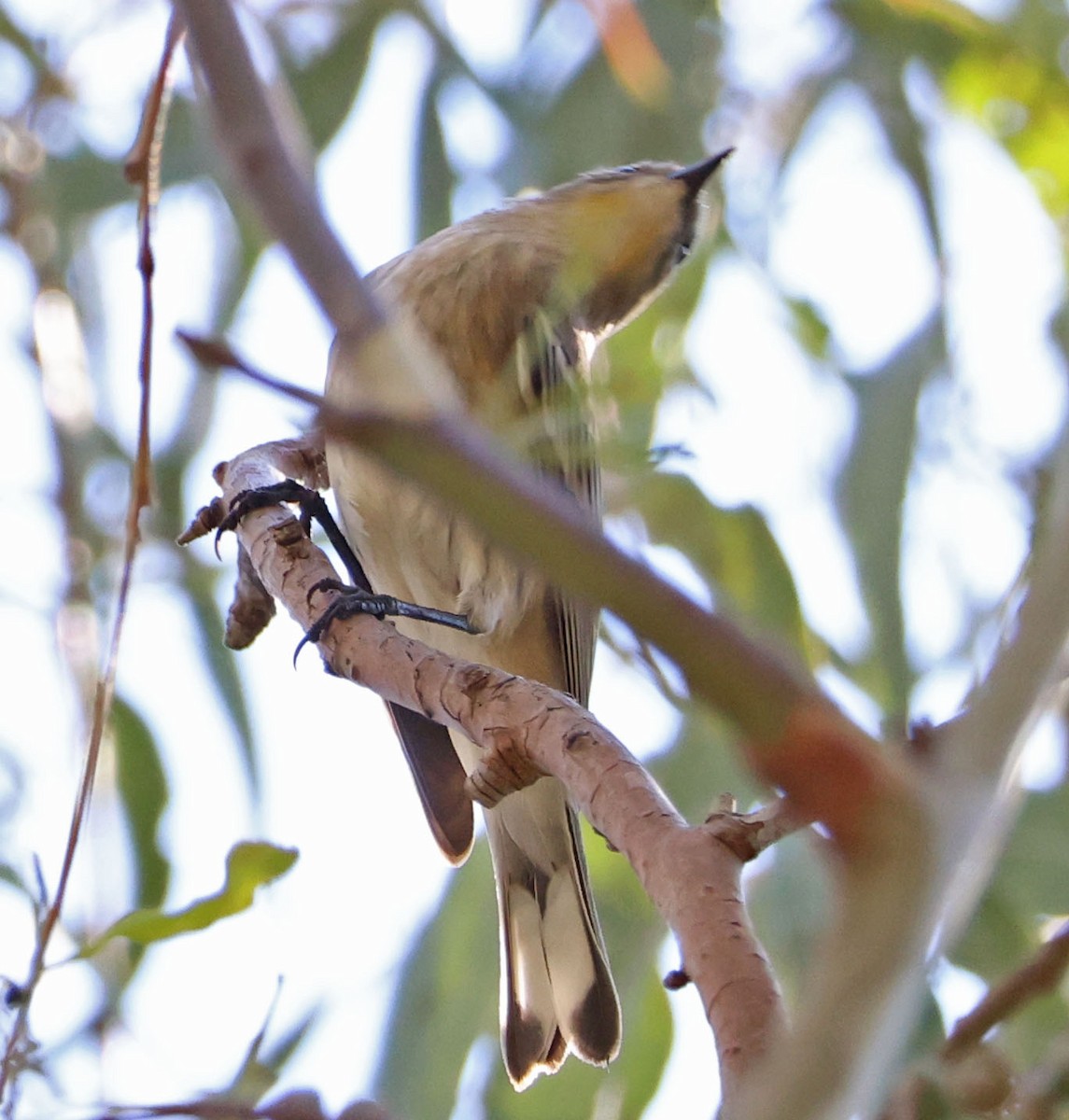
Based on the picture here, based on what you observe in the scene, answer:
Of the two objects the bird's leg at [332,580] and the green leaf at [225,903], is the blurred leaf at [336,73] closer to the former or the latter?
the bird's leg at [332,580]

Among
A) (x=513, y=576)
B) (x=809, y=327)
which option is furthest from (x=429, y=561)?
(x=809, y=327)

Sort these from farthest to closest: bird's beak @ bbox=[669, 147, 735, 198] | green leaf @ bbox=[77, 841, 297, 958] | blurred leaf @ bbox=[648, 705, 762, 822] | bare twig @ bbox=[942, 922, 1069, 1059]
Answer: bird's beak @ bbox=[669, 147, 735, 198]
blurred leaf @ bbox=[648, 705, 762, 822]
green leaf @ bbox=[77, 841, 297, 958]
bare twig @ bbox=[942, 922, 1069, 1059]

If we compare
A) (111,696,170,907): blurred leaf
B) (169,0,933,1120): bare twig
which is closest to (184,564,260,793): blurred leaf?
(111,696,170,907): blurred leaf

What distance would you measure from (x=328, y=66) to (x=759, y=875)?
1548 mm

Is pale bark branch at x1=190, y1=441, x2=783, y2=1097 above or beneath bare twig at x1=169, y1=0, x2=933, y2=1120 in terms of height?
above

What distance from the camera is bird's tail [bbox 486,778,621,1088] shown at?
178cm

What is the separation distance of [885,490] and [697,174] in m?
0.62

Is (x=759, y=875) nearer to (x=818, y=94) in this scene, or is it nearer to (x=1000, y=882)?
(x=1000, y=882)

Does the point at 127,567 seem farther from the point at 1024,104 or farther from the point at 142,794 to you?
the point at 1024,104

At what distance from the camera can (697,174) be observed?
238 cm

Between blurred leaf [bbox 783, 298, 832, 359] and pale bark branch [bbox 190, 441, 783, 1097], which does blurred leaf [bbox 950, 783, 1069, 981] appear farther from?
blurred leaf [bbox 783, 298, 832, 359]

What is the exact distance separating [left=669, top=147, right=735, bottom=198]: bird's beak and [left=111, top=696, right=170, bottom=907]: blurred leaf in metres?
1.16

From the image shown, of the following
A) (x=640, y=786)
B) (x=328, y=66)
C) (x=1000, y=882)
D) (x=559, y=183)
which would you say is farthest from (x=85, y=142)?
(x=640, y=786)

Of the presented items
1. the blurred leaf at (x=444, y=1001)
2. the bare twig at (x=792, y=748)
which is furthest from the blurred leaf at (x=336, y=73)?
the bare twig at (x=792, y=748)
